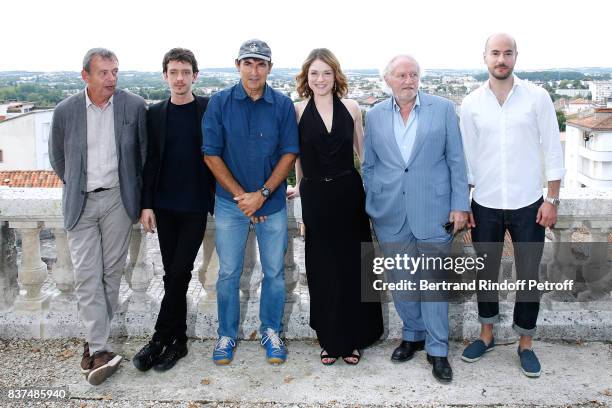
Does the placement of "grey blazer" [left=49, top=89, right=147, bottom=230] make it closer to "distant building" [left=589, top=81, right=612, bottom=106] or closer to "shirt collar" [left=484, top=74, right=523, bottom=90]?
"shirt collar" [left=484, top=74, right=523, bottom=90]

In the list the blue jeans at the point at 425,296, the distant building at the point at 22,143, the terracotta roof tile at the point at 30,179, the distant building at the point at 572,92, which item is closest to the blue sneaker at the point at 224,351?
the blue jeans at the point at 425,296

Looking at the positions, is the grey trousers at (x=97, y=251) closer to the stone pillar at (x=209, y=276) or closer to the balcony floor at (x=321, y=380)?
the balcony floor at (x=321, y=380)

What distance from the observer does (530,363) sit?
349 cm

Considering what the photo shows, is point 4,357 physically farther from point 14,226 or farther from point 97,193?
point 97,193

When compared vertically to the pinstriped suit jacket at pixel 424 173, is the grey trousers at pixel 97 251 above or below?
below

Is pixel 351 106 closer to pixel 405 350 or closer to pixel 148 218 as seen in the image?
pixel 148 218

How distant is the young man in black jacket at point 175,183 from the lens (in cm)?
342

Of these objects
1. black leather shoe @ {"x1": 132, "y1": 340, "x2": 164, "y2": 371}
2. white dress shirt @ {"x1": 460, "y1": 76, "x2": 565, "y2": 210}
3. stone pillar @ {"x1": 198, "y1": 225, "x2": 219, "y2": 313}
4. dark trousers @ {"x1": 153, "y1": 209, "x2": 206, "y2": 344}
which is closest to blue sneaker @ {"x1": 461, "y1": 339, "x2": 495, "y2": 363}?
white dress shirt @ {"x1": 460, "y1": 76, "x2": 565, "y2": 210}

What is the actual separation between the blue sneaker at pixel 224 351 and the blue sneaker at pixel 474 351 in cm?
143

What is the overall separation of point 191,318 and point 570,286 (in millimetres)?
2584

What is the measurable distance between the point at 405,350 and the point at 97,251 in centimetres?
196

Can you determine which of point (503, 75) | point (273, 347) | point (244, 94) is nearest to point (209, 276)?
point (273, 347)

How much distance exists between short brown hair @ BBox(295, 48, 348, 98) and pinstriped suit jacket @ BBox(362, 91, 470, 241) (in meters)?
0.27

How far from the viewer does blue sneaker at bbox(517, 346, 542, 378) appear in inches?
136
